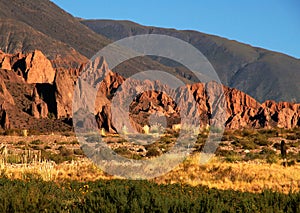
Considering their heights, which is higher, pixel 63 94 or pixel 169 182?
pixel 63 94

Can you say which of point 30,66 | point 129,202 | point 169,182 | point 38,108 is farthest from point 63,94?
point 129,202

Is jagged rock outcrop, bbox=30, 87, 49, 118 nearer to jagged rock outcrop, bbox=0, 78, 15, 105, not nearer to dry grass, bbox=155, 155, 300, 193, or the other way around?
jagged rock outcrop, bbox=0, 78, 15, 105

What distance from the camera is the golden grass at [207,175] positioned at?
17.7 m

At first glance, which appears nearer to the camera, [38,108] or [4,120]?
[4,120]

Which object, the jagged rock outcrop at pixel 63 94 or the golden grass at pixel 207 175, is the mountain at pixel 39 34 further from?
the golden grass at pixel 207 175

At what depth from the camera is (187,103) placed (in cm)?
8519

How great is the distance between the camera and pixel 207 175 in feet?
65.9

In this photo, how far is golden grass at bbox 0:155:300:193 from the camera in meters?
17.7

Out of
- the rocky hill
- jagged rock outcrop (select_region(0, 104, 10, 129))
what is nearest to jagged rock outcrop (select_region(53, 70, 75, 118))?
the rocky hill

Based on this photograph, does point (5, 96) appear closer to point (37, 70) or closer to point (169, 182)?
point (37, 70)

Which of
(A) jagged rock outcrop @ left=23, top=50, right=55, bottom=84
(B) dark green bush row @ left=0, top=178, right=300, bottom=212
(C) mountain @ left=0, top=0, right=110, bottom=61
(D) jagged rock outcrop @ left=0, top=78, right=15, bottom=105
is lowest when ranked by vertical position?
(B) dark green bush row @ left=0, top=178, right=300, bottom=212

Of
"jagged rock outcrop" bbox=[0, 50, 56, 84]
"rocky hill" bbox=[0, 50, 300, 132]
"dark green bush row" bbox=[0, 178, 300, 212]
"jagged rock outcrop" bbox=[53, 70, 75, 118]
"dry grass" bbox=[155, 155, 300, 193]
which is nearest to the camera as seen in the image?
"dark green bush row" bbox=[0, 178, 300, 212]

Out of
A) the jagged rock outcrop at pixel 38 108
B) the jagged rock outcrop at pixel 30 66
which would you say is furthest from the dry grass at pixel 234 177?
the jagged rock outcrop at pixel 30 66

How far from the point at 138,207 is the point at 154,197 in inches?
36.0
